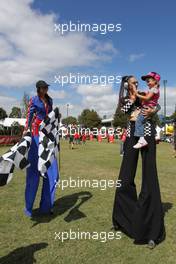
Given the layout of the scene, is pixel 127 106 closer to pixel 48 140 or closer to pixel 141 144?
pixel 141 144

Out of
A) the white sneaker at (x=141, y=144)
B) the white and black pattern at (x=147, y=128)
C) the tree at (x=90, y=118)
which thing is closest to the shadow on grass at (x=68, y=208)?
the white sneaker at (x=141, y=144)

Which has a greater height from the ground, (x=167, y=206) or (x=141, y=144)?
(x=141, y=144)

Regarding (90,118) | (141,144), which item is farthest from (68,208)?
(90,118)

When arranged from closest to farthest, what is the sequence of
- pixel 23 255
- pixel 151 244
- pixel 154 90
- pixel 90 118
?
pixel 23 255
pixel 151 244
pixel 154 90
pixel 90 118

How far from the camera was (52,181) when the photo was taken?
627 cm

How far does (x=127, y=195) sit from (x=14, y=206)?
2.61m

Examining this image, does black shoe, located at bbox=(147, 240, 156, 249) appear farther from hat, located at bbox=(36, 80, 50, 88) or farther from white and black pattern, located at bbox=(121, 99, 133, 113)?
hat, located at bbox=(36, 80, 50, 88)

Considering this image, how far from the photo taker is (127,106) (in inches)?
204

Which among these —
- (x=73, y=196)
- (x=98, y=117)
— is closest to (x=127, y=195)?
(x=73, y=196)

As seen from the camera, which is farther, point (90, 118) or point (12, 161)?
point (90, 118)

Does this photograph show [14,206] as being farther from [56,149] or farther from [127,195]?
[127,195]

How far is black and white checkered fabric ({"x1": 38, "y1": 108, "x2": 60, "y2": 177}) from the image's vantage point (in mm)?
5680

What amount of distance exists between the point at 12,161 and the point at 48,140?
1.55 m

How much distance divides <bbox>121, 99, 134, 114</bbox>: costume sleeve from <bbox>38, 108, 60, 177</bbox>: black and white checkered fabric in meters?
1.40
